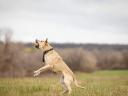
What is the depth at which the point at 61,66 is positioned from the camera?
13242 millimetres

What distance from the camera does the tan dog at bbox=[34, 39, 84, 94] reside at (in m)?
13.0

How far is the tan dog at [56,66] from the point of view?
1300 centimetres

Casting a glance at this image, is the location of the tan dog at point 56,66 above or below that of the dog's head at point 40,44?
below

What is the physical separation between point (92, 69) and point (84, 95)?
225 ft

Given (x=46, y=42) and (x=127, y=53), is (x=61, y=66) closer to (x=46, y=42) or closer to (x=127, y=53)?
(x=46, y=42)

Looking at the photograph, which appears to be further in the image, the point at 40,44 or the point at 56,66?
the point at 40,44

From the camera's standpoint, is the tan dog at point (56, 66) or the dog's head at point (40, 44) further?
the dog's head at point (40, 44)

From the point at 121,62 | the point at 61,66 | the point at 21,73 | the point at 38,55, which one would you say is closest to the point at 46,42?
the point at 61,66

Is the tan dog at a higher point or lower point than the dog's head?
lower

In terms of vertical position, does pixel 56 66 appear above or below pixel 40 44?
below

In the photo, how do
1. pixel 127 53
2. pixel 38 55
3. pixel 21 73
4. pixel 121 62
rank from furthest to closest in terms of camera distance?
pixel 127 53, pixel 121 62, pixel 38 55, pixel 21 73

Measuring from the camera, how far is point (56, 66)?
13258mm

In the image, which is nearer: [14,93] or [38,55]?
[14,93]

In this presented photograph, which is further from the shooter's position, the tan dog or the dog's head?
the dog's head
